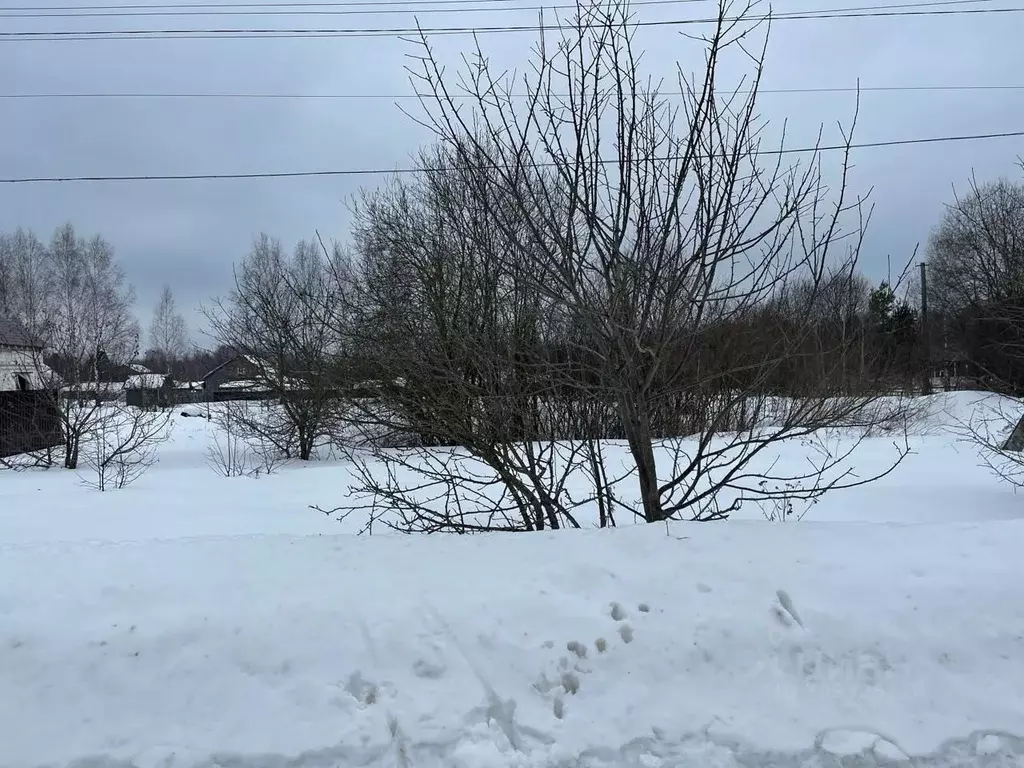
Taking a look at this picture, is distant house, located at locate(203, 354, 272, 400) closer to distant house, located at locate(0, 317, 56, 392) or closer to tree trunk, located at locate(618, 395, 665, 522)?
distant house, located at locate(0, 317, 56, 392)

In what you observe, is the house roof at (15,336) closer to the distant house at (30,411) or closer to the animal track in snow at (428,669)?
the distant house at (30,411)

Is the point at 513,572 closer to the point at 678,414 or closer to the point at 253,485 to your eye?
the point at 678,414

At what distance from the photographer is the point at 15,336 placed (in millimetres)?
20188

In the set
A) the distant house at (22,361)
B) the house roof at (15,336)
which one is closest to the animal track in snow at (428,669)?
the distant house at (22,361)

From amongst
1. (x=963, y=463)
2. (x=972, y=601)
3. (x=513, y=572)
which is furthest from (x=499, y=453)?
(x=963, y=463)

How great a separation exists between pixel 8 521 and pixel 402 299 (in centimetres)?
653

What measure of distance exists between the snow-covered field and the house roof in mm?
15555

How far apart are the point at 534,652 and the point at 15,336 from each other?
889 inches

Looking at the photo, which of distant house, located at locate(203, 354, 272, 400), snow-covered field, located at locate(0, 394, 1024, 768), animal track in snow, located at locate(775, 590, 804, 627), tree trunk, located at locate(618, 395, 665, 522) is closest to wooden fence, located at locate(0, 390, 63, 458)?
distant house, located at locate(203, 354, 272, 400)

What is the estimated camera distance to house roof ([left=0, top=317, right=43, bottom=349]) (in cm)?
1650

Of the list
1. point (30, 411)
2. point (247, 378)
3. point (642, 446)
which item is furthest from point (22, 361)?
point (642, 446)

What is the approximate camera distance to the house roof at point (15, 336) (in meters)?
16.5

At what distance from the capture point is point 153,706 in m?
2.64

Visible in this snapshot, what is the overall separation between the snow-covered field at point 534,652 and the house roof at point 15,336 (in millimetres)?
15555
